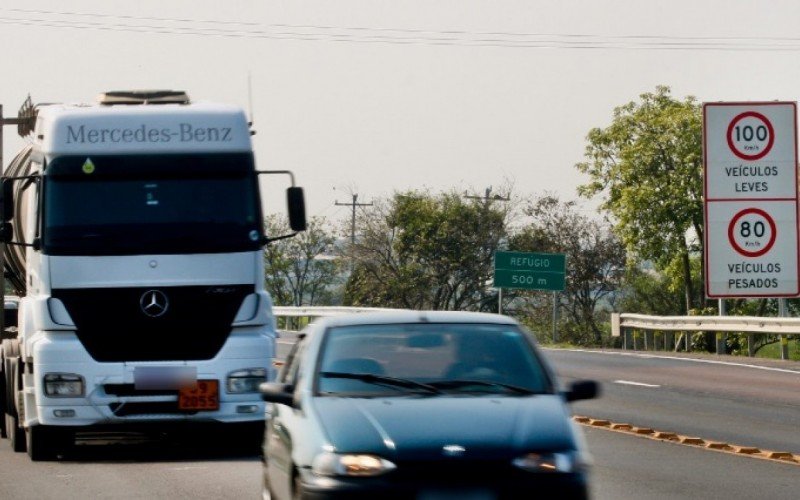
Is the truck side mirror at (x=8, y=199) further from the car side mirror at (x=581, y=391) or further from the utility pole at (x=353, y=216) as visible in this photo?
the utility pole at (x=353, y=216)

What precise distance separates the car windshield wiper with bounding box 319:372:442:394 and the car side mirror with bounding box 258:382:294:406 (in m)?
0.24

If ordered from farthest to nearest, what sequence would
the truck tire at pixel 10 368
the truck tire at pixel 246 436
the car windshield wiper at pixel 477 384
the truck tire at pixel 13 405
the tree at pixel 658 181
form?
the tree at pixel 658 181 < the truck tire at pixel 10 368 < the truck tire at pixel 13 405 < the truck tire at pixel 246 436 < the car windshield wiper at pixel 477 384

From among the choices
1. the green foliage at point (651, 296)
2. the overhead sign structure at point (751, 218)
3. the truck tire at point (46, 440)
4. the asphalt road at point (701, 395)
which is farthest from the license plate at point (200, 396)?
the green foliage at point (651, 296)

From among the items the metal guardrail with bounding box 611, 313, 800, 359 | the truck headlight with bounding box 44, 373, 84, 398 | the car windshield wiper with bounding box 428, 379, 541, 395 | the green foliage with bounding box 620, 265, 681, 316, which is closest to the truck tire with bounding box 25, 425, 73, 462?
the truck headlight with bounding box 44, 373, 84, 398

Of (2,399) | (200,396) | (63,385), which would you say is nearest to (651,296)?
(2,399)

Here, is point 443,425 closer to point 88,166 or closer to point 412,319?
point 412,319

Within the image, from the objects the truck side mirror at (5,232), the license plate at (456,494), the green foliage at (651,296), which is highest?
the truck side mirror at (5,232)

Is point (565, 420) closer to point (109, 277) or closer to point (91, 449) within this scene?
point (109, 277)

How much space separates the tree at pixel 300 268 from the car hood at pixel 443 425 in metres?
89.0

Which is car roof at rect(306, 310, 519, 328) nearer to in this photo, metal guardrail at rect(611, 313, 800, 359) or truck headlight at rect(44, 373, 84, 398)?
truck headlight at rect(44, 373, 84, 398)

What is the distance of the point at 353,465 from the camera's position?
8430 mm

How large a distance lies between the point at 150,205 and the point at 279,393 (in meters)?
5.60

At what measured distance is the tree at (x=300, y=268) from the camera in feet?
325

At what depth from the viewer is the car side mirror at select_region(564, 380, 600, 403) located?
9.75 meters
